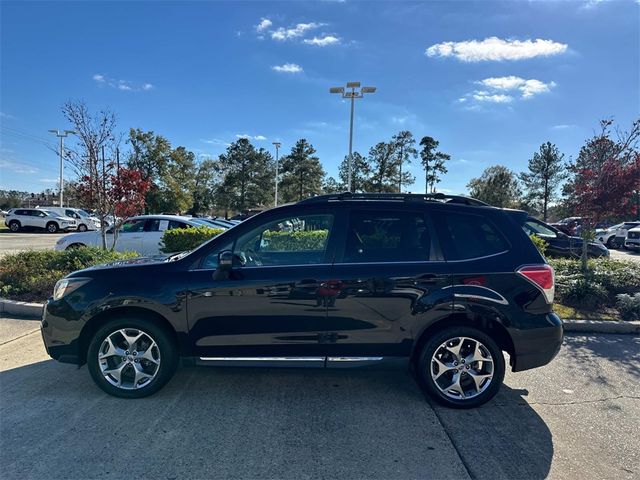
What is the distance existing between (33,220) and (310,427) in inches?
1345

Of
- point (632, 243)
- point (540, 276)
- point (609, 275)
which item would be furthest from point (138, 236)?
point (632, 243)

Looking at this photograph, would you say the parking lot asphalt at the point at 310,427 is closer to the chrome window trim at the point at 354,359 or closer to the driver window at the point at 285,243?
the chrome window trim at the point at 354,359

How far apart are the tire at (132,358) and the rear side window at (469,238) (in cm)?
A: 265

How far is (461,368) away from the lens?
3.72 metres

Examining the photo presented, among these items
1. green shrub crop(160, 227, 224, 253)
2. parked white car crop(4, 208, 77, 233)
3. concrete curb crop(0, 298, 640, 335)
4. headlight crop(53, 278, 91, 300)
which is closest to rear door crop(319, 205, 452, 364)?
headlight crop(53, 278, 91, 300)

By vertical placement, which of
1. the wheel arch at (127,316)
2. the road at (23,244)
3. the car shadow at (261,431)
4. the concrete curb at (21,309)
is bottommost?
the car shadow at (261,431)

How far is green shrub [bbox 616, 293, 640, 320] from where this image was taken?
6465mm

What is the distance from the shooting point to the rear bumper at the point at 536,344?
3.70 meters

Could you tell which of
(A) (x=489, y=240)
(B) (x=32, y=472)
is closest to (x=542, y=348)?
(A) (x=489, y=240)

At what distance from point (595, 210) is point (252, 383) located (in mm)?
7982

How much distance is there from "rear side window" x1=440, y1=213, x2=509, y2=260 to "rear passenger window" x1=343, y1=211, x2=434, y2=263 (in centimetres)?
18

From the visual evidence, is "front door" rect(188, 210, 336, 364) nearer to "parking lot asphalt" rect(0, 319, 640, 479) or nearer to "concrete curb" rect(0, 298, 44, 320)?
"parking lot asphalt" rect(0, 319, 640, 479)

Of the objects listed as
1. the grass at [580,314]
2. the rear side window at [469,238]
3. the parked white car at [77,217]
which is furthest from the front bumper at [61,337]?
the parked white car at [77,217]

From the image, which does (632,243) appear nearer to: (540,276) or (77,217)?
(540,276)
